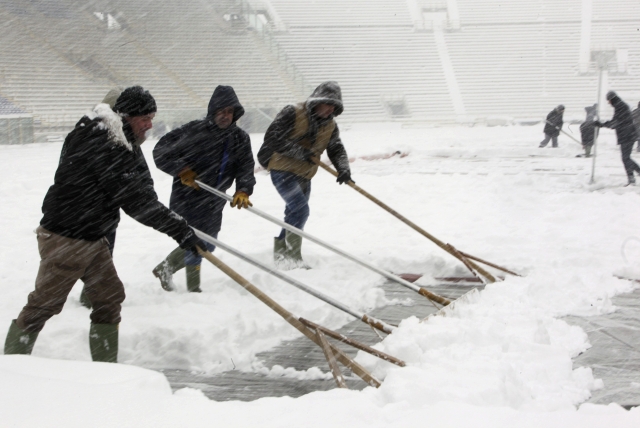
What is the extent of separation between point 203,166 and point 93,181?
5.23ft

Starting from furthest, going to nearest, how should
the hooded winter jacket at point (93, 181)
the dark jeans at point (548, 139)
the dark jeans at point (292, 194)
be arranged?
the dark jeans at point (548, 139) → the dark jeans at point (292, 194) → the hooded winter jacket at point (93, 181)

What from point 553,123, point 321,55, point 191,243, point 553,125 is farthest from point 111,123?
point 321,55

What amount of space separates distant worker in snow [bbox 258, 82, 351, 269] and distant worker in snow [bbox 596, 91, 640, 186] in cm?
628

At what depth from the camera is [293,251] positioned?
16.8ft

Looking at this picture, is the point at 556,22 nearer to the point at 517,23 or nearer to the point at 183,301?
the point at 517,23

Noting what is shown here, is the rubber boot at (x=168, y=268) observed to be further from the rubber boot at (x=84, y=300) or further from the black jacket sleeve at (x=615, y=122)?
the black jacket sleeve at (x=615, y=122)

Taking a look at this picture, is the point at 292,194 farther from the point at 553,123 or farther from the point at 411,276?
the point at 553,123

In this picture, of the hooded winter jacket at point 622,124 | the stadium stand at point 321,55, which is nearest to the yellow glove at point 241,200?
the hooded winter jacket at point 622,124

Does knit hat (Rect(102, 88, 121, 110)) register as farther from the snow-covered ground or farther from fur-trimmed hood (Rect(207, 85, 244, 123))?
the snow-covered ground

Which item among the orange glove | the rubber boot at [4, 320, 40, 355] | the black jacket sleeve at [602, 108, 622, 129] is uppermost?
the orange glove

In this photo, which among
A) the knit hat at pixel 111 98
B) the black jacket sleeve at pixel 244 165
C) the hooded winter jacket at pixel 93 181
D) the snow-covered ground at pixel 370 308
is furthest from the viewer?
the black jacket sleeve at pixel 244 165

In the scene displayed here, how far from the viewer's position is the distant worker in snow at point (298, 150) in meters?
4.83

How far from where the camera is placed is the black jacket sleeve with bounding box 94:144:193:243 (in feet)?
9.09

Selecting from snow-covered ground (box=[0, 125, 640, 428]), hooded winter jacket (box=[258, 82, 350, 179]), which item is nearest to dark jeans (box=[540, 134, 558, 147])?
snow-covered ground (box=[0, 125, 640, 428])
